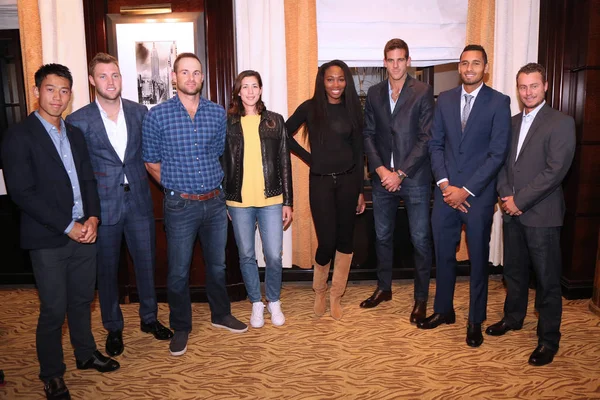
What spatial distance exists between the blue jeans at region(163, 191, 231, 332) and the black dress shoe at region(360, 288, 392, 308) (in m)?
1.13

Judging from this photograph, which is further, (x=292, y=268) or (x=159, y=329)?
(x=292, y=268)

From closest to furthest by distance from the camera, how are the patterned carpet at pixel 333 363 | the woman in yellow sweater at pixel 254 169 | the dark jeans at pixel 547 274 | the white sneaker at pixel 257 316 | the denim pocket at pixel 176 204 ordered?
1. the patterned carpet at pixel 333 363
2. the dark jeans at pixel 547 274
3. the denim pocket at pixel 176 204
4. the woman in yellow sweater at pixel 254 169
5. the white sneaker at pixel 257 316

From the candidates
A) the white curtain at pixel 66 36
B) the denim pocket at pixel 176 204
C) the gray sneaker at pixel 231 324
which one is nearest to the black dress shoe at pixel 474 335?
the gray sneaker at pixel 231 324

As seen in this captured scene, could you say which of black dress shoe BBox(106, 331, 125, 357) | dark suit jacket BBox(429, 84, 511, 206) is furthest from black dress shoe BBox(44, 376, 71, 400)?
dark suit jacket BBox(429, 84, 511, 206)

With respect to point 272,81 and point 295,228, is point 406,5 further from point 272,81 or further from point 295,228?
point 295,228

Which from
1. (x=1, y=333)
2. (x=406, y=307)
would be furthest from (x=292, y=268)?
(x=1, y=333)

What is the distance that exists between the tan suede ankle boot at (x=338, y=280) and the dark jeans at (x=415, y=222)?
15.1 inches

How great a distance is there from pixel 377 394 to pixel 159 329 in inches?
61.5

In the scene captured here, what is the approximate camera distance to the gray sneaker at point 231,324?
10.8ft

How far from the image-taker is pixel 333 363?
112 inches

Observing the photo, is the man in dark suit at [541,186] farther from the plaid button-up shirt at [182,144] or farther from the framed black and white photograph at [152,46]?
the framed black and white photograph at [152,46]

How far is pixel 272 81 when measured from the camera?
13.2 feet

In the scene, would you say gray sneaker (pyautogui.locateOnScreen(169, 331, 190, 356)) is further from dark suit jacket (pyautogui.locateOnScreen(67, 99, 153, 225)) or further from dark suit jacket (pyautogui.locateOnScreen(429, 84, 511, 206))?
dark suit jacket (pyautogui.locateOnScreen(429, 84, 511, 206))

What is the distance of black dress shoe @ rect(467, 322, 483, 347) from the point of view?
3016 mm
